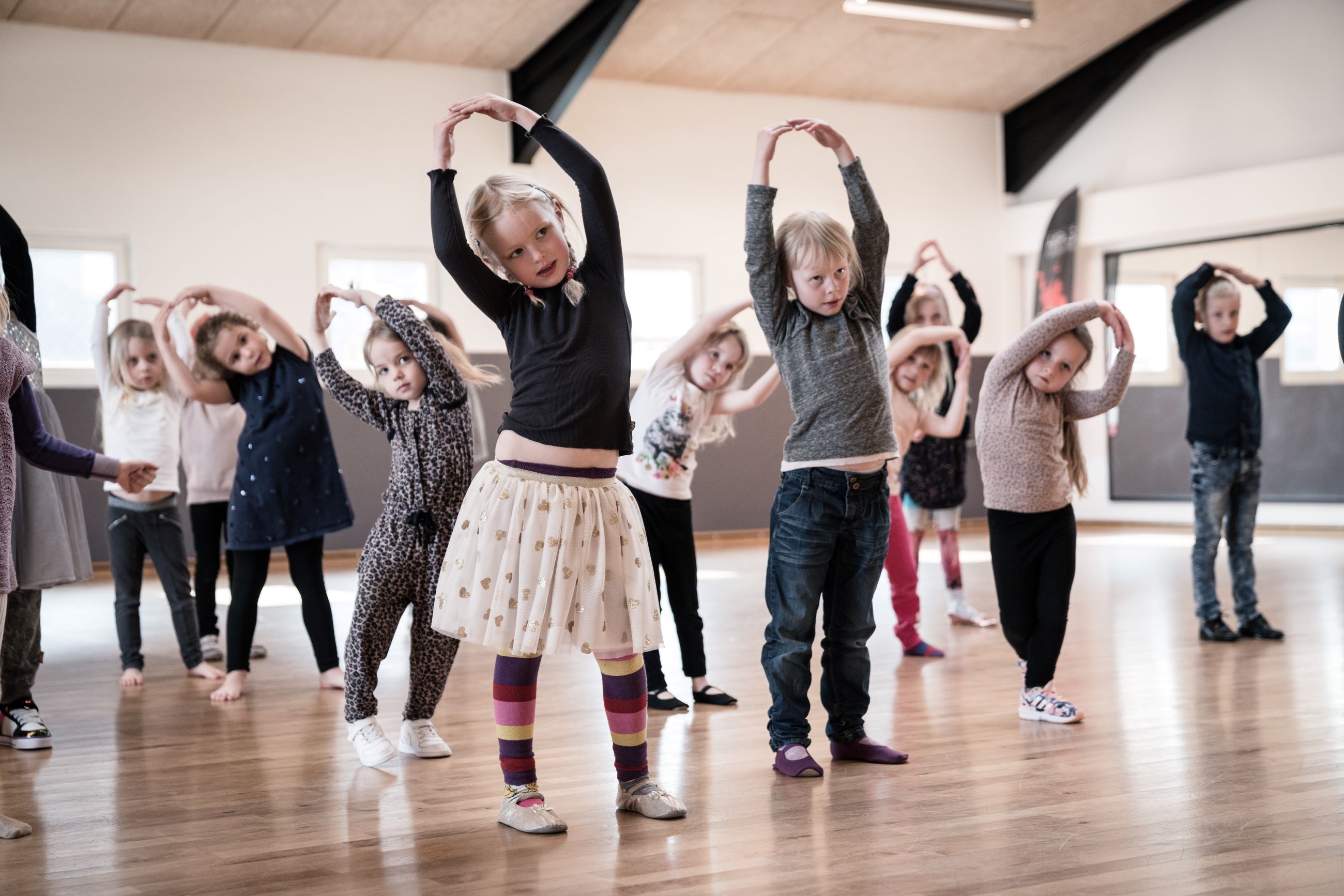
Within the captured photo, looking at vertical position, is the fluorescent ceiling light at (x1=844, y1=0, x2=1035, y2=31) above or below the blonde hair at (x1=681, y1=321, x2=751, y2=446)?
above

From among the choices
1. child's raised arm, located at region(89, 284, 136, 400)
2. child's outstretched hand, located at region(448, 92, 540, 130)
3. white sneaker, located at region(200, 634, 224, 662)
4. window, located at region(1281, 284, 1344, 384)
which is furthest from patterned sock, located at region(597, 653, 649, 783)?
window, located at region(1281, 284, 1344, 384)

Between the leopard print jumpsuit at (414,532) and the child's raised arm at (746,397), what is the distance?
825mm

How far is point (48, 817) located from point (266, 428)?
1.41 metres

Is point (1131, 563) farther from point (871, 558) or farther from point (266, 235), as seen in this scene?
point (266, 235)

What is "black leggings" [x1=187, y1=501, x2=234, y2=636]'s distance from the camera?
4316 millimetres

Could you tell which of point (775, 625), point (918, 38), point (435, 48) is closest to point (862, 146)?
point (918, 38)

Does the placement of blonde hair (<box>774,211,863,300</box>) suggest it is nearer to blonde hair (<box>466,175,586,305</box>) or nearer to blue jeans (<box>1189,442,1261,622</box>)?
blonde hair (<box>466,175,586,305</box>)

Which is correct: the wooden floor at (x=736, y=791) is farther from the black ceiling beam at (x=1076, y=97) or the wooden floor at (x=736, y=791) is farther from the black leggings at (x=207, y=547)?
the black ceiling beam at (x=1076, y=97)

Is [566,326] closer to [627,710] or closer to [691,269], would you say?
[627,710]

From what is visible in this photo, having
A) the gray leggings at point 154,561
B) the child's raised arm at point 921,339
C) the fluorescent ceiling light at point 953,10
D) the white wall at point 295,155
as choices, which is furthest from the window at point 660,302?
the child's raised arm at point 921,339

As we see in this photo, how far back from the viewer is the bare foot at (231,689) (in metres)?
3.57

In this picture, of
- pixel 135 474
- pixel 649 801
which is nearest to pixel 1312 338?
pixel 649 801

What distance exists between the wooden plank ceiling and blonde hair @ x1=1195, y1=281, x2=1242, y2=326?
16.3 ft

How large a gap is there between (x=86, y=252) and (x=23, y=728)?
5.55 m
